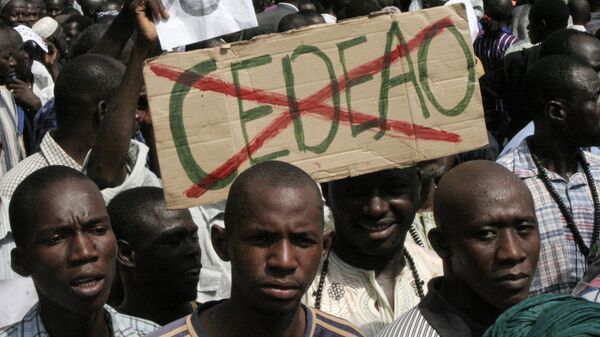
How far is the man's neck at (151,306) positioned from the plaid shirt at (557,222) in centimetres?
139

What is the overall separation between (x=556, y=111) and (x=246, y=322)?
2483mm

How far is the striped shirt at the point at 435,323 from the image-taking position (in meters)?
3.46

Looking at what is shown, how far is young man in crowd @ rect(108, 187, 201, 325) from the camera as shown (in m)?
4.46

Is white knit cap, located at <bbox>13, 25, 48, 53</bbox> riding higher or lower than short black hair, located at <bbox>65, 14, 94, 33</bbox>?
higher

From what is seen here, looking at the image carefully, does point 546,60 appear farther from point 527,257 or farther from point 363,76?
point 527,257

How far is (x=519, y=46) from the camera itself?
9.11 meters

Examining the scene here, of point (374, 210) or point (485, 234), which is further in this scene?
point (374, 210)

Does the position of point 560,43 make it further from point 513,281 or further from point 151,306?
point 513,281

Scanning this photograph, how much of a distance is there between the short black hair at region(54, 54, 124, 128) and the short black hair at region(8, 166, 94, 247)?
1.15 m

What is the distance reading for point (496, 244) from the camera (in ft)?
11.7

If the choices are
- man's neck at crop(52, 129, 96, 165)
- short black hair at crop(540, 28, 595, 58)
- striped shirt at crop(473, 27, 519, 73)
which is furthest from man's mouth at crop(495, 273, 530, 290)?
striped shirt at crop(473, 27, 519, 73)

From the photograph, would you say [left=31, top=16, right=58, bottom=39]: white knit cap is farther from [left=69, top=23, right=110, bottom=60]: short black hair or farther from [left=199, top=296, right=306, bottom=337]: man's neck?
[left=199, top=296, right=306, bottom=337]: man's neck

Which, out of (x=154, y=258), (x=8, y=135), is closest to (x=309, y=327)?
(x=154, y=258)

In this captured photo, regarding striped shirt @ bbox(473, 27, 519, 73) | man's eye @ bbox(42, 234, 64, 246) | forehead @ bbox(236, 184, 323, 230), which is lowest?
striped shirt @ bbox(473, 27, 519, 73)
